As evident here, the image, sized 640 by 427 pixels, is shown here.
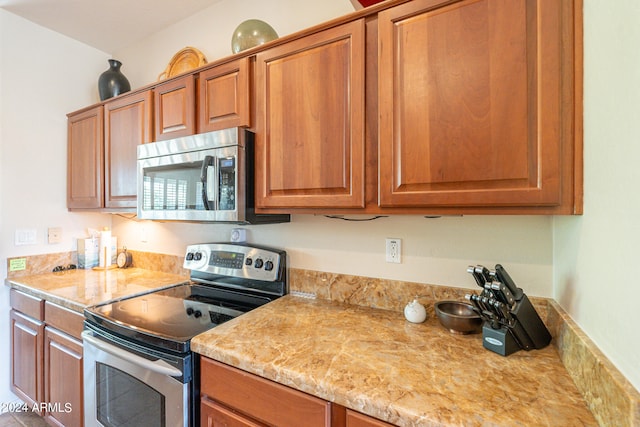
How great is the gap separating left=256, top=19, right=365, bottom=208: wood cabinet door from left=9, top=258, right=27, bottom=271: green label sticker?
200cm

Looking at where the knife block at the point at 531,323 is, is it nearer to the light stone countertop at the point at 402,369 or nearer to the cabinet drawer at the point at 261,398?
the light stone countertop at the point at 402,369

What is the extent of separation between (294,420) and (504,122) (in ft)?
3.61

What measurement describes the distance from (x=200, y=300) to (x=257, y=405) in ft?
2.72

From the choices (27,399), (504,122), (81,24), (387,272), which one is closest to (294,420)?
(387,272)

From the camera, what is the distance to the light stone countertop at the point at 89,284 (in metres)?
1.60

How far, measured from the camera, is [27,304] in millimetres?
1846

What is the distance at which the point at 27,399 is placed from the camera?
1.88m

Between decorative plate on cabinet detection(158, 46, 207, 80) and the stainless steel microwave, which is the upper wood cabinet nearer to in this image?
the stainless steel microwave

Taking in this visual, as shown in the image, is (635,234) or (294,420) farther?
(294,420)

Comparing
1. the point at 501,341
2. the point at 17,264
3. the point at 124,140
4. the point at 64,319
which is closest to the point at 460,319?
the point at 501,341

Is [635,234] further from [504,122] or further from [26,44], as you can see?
[26,44]

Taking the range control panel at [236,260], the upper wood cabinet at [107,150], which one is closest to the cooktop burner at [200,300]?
the range control panel at [236,260]

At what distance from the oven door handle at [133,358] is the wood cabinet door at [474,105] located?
3.32 feet

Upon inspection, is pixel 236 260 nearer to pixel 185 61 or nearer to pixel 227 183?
pixel 227 183
